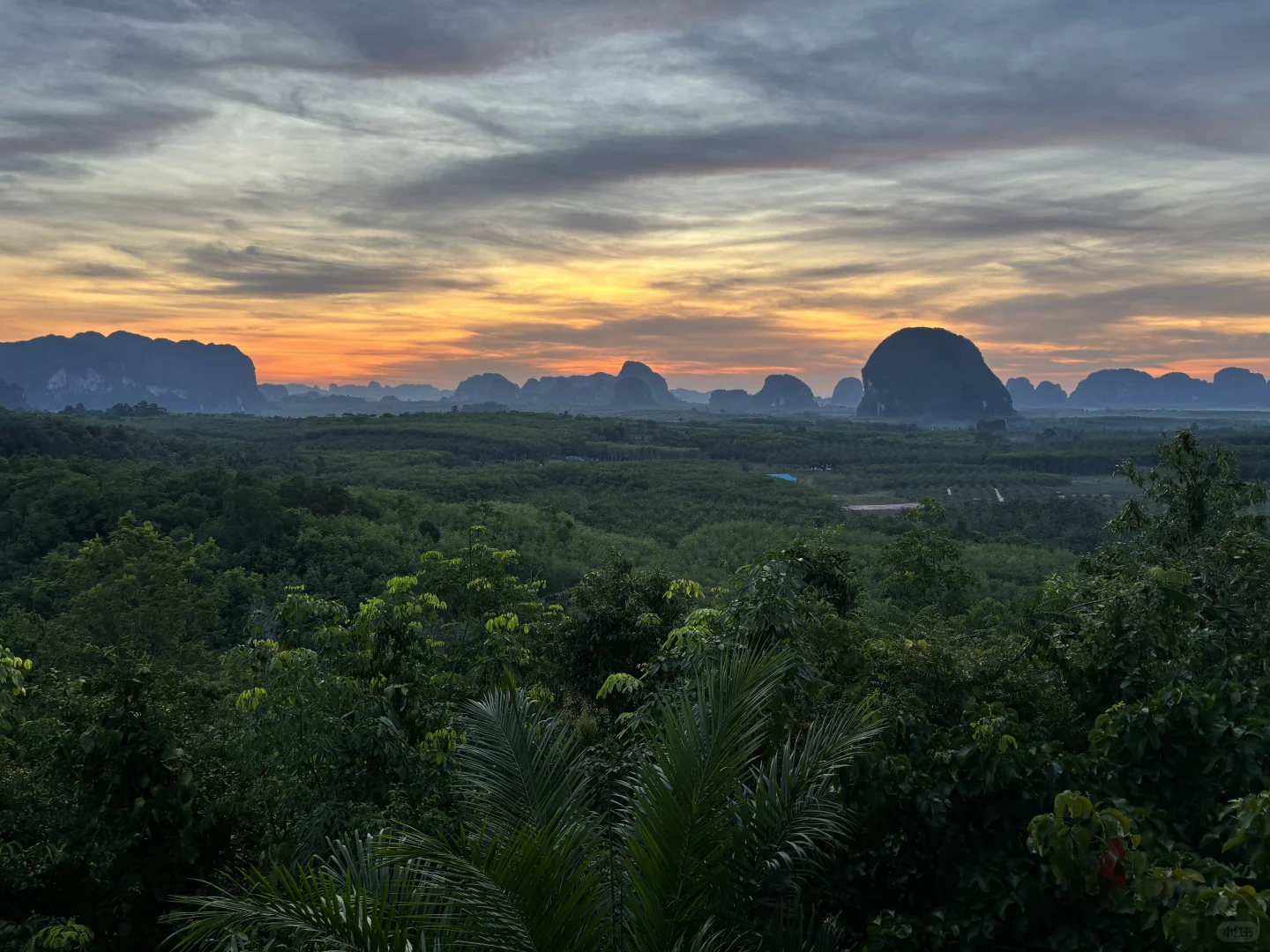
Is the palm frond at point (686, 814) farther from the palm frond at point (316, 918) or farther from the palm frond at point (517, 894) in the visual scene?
the palm frond at point (316, 918)

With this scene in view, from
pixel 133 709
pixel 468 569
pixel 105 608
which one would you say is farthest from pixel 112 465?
pixel 133 709

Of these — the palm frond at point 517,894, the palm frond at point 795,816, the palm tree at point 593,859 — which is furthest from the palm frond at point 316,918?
the palm frond at point 795,816

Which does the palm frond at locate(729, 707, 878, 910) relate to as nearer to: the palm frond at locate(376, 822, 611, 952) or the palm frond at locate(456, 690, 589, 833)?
the palm frond at locate(456, 690, 589, 833)

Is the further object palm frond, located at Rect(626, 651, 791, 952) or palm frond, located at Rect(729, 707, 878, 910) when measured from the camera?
palm frond, located at Rect(729, 707, 878, 910)

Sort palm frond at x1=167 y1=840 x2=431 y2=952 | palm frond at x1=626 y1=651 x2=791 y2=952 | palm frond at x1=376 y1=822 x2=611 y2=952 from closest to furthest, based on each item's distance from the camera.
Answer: palm frond at x1=167 y1=840 x2=431 y2=952 → palm frond at x1=376 y1=822 x2=611 y2=952 → palm frond at x1=626 y1=651 x2=791 y2=952

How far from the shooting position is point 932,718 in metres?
7.39

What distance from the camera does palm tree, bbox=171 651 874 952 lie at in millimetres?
3225

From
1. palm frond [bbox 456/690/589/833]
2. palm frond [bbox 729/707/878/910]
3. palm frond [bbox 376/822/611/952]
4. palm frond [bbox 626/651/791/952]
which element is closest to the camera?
palm frond [bbox 376/822/611/952]

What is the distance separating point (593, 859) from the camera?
12.1ft

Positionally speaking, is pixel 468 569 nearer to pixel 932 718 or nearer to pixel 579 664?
pixel 579 664

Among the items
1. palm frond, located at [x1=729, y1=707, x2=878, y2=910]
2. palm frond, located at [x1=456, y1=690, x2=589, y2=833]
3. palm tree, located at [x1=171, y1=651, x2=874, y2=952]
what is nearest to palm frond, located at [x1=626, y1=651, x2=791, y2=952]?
palm tree, located at [x1=171, y1=651, x2=874, y2=952]

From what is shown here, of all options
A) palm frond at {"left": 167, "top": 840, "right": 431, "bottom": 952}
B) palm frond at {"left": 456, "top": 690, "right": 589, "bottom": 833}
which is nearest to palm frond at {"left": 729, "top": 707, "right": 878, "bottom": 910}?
palm frond at {"left": 456, "top": 690, "right": 589, "bottom": 833}

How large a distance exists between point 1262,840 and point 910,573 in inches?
620

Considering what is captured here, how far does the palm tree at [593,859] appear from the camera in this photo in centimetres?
322
